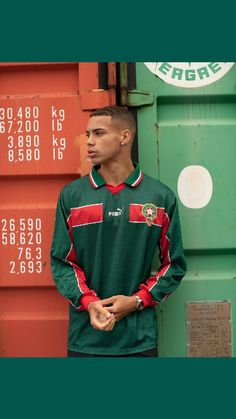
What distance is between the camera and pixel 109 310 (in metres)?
2.38

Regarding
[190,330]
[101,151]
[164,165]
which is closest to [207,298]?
[190,330]

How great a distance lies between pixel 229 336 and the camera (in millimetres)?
2713

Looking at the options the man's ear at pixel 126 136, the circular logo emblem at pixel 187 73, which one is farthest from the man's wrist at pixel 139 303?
the circular logo emblem at pixel 187 73

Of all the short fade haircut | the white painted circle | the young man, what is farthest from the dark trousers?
the short fade haircut

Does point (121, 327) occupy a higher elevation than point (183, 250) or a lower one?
lower

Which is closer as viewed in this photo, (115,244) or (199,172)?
(115,244)

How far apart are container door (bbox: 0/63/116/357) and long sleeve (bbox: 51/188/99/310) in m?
0.18

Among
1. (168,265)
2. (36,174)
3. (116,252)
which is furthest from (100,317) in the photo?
(36,174)

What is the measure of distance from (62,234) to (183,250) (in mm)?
593

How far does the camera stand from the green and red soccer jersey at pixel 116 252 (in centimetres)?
246

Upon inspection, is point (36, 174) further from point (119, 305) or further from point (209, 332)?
point (209, 332)

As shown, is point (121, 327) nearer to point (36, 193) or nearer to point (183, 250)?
point (183, 250)

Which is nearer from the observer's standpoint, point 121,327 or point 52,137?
point 121,327

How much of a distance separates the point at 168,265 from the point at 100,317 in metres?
0.40
